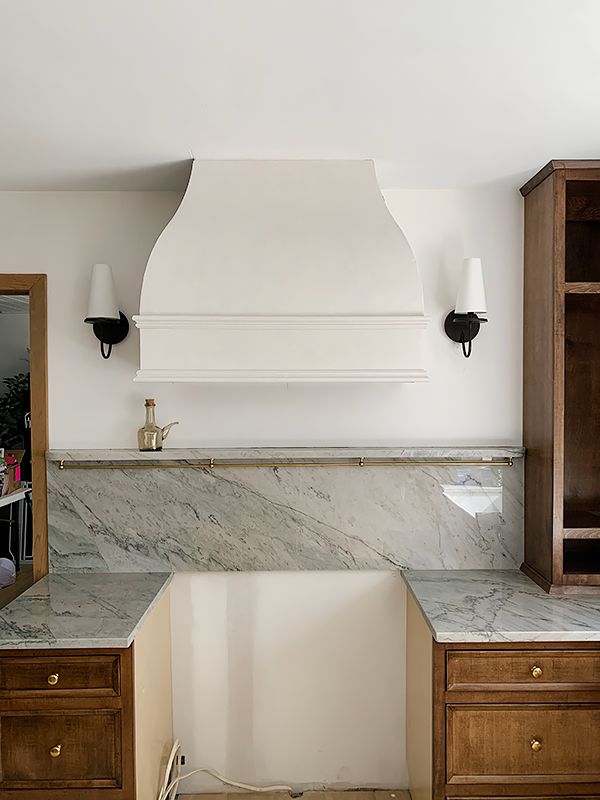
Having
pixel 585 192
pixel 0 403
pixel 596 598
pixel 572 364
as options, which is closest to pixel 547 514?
pixel 596 598

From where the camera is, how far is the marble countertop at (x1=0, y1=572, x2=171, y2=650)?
6.95 ft

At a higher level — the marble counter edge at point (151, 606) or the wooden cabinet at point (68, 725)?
the marble counter edge at point (151, 606)

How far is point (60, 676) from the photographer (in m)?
2.15

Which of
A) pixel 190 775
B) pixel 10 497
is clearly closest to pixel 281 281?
pixel 190 775

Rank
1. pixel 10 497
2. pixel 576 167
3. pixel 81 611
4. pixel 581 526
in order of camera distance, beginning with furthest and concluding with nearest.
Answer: pixel 10 497 < pixel 581 526 < pixel 576 167 < pixel 81 611

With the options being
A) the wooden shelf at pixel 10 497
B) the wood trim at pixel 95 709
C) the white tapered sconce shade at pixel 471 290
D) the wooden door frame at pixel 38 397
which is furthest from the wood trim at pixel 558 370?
the wooden shelf at pixel 10 497

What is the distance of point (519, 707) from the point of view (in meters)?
2.21

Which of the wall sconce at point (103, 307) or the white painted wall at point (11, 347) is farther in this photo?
the white painted wall at point (11, 347)

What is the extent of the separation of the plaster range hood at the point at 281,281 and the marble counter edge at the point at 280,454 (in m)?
0.40

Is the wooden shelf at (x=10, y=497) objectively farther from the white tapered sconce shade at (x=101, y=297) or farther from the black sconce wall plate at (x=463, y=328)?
the black sconce wall plate at (x=463, y=328)

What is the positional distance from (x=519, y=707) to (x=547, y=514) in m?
0.68

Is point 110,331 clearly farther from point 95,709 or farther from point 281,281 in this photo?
point 95,709

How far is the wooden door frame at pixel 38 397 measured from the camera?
280 centimetres

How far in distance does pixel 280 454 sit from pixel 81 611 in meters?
0.90
